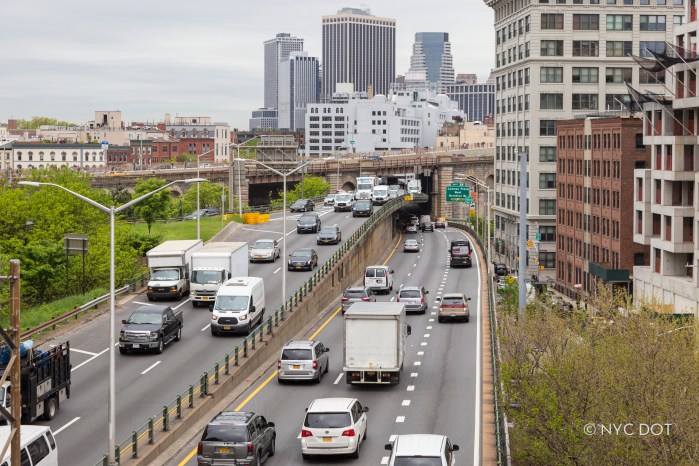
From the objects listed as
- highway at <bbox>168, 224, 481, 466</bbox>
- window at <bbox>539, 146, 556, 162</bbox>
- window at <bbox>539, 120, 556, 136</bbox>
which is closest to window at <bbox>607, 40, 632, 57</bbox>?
window at <bbox>539, 120, 556, 136</bbox>

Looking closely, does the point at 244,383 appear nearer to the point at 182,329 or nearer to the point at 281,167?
the point at 182,329

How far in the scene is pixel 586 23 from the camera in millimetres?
122500

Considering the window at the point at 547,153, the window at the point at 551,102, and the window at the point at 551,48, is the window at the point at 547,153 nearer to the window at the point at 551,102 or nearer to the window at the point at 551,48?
the window at the point at 551,102

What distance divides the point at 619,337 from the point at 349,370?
34.3 feet

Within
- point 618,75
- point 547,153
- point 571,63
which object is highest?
point 571,63

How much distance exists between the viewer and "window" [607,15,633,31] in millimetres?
121625

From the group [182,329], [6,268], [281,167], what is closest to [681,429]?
[182,329]

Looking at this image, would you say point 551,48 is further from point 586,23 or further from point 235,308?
point 235,308

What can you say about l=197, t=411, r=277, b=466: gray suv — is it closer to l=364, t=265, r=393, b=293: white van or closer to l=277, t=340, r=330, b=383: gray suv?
l=277, t=340, r=330, b=383: gray suv

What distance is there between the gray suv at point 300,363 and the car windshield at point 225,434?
1362 cm

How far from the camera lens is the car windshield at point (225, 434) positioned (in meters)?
29.2

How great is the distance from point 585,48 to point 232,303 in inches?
3249

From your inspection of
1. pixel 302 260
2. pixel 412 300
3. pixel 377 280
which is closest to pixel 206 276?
pixel 412 300

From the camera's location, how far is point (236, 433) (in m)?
29.4
